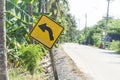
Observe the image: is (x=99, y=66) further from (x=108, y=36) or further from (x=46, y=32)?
(x=108, y=36)

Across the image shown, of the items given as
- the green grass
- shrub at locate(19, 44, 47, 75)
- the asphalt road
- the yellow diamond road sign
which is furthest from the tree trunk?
the asphalt road

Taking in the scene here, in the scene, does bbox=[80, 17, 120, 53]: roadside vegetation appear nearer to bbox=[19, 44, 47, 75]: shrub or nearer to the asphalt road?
the asphalt road

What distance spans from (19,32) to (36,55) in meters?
5.68

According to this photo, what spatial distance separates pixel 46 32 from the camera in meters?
11.8

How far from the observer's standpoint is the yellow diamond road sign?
38.8 feet

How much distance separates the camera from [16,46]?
18594mm

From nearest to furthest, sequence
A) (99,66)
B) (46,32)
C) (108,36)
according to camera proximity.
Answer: (46,32) → (99,66) → (108,36)

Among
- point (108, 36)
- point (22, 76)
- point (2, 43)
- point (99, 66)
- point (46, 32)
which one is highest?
point (46, 32)

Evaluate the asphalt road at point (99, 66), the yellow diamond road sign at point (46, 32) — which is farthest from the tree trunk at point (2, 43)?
the asphalt road at point (99, 66)

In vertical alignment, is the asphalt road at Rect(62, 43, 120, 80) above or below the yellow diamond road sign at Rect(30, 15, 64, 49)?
below

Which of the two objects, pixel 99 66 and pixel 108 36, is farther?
pixel 108 36

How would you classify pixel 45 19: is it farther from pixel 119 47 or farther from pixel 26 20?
pixel 119 47

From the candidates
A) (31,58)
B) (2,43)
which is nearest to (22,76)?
(31,58)

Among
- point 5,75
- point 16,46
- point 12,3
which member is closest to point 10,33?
point 16,46
